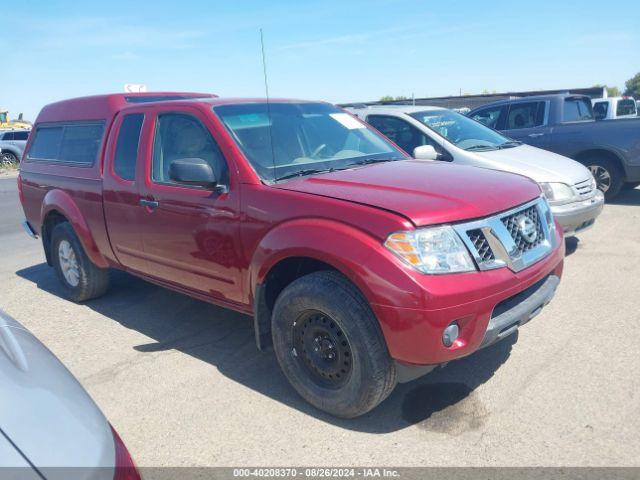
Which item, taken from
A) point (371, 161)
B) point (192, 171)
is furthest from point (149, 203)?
point (371, 161)

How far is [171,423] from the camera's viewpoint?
3223mm

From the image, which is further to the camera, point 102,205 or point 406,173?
point 102,205

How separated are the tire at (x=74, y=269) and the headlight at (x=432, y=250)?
3.55 meters

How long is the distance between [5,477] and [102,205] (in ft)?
11.9

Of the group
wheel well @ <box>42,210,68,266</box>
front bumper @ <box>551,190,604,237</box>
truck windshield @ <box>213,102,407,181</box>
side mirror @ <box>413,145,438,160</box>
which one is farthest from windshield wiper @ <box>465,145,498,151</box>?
wheel well @ <box>42,210,68,266</box>

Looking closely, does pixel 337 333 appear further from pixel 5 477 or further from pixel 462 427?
pixel 5 477

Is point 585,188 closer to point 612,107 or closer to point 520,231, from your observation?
point 520,231

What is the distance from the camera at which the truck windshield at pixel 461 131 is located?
6.93 metres

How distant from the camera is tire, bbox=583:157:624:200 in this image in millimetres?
8555

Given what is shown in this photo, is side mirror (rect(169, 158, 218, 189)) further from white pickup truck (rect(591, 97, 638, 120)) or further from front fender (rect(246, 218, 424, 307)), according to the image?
white pickup truck (rect(591, 97, 638, 120))

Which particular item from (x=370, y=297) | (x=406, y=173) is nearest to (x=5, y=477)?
(x=370, y=297)

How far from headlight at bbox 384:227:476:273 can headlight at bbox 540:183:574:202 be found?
137 inches

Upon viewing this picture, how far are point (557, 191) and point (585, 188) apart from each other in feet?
1.57

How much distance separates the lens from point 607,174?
8641 mm
